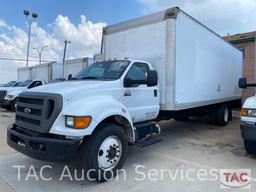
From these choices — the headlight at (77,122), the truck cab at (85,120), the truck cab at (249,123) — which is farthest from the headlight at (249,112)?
the headlight at (77,122)

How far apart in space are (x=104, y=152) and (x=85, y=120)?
0.70 m

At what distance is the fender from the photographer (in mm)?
3396

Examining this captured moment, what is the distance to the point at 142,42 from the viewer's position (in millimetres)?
5672

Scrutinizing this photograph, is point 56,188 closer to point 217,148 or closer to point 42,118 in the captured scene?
point 42,118

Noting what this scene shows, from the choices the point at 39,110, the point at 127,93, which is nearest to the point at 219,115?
the point at 127,93

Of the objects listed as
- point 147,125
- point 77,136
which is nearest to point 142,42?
point 147,125

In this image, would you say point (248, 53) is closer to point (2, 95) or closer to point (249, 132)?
point (249, 132)

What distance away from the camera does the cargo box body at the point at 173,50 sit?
5.27m

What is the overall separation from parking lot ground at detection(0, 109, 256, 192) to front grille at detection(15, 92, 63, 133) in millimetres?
947

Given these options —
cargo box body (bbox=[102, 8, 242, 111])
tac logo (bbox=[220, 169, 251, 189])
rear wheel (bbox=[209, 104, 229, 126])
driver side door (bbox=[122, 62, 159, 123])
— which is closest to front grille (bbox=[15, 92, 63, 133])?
driver side door (bbox=[122, 62, 159, 123])

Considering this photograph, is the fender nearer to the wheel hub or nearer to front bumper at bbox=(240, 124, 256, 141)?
the wheel hub

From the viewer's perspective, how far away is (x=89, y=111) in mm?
3520

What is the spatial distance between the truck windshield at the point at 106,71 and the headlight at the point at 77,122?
1315 millimetres

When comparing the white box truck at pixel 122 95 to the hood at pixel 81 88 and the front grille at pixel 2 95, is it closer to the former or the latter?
the hood at pixel 81 88
